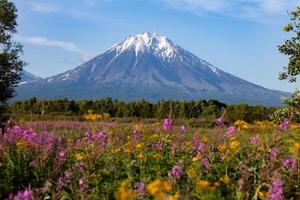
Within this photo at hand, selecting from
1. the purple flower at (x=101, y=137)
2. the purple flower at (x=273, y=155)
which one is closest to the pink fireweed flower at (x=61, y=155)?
the purple flower at (x=101, y=137)

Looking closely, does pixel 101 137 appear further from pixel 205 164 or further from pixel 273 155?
pixel 273 155

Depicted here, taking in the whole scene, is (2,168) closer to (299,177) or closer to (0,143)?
(0,143)

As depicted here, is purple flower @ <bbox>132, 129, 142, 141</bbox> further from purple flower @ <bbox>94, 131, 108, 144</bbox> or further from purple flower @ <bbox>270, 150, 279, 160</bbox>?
purple flower @ <bbox>270, 150, 279, 160</bbox>

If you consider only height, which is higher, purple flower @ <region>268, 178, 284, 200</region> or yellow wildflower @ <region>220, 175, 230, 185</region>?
purple flower @ <region>268, 178, 284, 200</region>

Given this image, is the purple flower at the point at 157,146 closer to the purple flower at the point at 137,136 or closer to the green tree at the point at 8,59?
the purple flower at the point at 137,136

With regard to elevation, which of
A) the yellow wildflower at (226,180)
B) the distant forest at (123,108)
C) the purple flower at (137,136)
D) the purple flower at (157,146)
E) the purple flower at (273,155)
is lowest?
the distant forest at (123,108)

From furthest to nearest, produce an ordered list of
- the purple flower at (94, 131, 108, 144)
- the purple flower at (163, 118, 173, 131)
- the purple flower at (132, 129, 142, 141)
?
the purple flower at (132, 129, 142, 141), the purple flower at (163, 118, 173, 131), the purple flower at (94, 131, 108, 144)

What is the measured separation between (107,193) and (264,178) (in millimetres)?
1733

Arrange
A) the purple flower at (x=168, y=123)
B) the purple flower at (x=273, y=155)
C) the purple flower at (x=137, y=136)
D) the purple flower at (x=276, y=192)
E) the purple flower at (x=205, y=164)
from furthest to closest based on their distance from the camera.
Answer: the purple flower at (x=137, y=136) → the purple flower at (x=168, y=123) → the purple flower at (x=205, y=164) → the purple flower at (x=273, y=155) → the purple flower at (x=276, y=192)

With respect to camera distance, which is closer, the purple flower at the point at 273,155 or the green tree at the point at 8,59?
the purple flower at the point at 273,155

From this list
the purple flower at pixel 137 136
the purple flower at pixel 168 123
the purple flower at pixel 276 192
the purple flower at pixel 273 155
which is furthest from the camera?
the purple flower at pixel 137 136

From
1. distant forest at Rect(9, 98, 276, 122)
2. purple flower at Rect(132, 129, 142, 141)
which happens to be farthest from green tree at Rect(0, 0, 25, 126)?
purple flower at Rect(132, 129, 142, 141)

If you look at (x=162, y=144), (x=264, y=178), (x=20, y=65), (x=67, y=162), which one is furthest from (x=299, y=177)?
(x=20, y=65)

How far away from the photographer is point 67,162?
7.29 m
